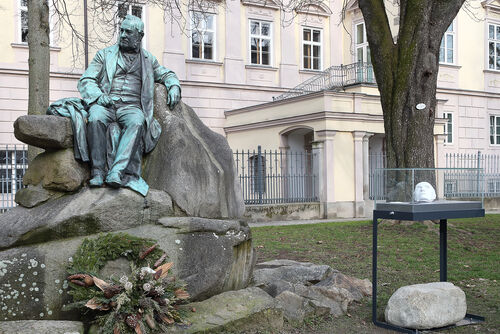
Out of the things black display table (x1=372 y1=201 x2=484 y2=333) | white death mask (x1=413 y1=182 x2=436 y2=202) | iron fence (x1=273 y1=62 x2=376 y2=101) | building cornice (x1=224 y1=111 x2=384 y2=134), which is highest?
iron fence (x1=273 y1=62 x2=376 y2=101)

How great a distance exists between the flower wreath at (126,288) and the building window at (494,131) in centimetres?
2552

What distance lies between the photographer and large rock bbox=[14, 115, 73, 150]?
16.4 feet

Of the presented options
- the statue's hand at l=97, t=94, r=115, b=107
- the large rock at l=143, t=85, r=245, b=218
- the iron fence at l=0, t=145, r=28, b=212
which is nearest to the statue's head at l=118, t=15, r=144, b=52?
the large rock at l=143, t=85, r=245, b=218

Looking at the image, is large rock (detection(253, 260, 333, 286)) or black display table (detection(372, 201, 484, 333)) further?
large rock (detection(253, 260, 333, 286))

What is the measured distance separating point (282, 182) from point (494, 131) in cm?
1402

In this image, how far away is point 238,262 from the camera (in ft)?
18.9

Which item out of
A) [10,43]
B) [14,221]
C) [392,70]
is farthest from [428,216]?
[10,43]

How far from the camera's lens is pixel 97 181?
520cm

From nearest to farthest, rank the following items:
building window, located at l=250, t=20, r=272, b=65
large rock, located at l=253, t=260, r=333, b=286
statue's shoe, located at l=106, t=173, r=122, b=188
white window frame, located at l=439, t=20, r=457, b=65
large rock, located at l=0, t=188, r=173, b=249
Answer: large rock, located at l=0, t=188, r=173, b=249 → statue's shoe, located at l=106, t=173, r=122, b=188 → large rock, located at l=253, t=260, r=333, b=286 → building window, located at l=250, t=20, r=272, b=65 → white window frame, located at l=439, t=20, r=457, b=65

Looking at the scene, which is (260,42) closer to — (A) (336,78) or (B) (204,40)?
(B) (204,40)

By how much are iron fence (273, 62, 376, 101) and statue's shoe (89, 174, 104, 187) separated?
16.7 metres

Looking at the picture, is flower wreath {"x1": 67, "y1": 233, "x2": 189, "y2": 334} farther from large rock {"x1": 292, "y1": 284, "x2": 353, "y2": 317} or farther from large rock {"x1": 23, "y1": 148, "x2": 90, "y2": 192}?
large rock {"x1": 292, "y1": 284, "x2": 353, "y2": 317}

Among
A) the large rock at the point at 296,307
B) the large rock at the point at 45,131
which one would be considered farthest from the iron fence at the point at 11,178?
the large rock at the point at 296,307

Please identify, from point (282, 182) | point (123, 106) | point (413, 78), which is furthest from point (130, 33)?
point (282, 182)
